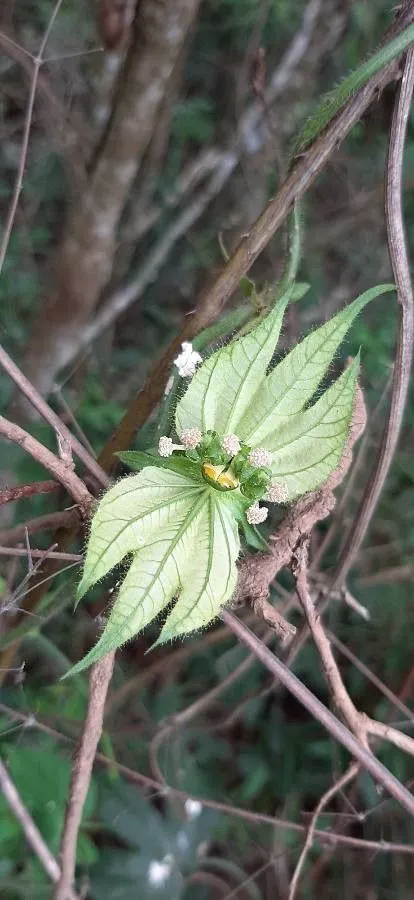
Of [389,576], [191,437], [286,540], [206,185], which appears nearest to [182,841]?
[389,576]

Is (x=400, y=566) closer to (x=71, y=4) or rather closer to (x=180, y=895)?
(x=180, y=895)

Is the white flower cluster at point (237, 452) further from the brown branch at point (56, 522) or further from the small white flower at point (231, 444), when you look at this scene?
the brown branch at point (56, 522)

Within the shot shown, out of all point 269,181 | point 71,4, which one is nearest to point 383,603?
point 269,181

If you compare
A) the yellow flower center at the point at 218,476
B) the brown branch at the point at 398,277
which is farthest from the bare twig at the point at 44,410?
the brown branch at the point at 398,277

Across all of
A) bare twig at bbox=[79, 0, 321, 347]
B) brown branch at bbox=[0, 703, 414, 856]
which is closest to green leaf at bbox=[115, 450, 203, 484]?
brown branch at bbox=[0, 703, 414, 856]

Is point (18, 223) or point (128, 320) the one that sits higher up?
point (18, 223)

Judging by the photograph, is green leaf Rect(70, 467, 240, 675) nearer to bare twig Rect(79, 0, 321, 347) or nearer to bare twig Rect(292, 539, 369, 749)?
bare twig Rect(292, 539, 369, 749)

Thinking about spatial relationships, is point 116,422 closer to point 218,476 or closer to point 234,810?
point 234,810
